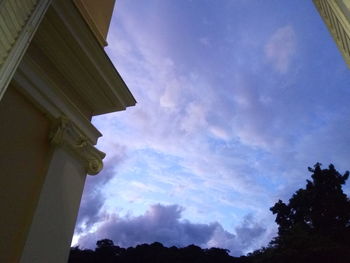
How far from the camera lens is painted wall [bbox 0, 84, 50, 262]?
2.60m

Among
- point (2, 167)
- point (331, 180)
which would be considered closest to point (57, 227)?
point (2, 167)

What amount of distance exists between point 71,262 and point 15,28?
45.9 m

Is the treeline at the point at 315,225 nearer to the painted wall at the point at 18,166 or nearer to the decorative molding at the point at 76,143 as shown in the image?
the decorative molding at the point at 76,143

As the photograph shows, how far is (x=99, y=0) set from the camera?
455 cm

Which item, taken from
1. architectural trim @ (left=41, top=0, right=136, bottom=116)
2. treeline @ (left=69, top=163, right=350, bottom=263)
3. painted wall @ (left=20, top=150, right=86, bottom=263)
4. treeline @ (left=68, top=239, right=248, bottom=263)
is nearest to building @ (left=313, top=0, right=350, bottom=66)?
architectural trim @ (left=41, top=0, right=136, bottom=116)

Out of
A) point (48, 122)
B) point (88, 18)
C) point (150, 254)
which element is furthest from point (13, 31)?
point (150, 254)

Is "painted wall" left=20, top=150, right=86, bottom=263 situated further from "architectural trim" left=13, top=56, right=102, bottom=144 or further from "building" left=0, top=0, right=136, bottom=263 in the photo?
"architectural trim" left=13, top=56, right=102, bottom=144

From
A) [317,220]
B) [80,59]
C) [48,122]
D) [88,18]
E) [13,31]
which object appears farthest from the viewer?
[317,220]

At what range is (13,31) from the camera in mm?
1998

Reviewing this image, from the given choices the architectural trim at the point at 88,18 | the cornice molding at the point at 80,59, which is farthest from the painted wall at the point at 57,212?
the architectural trim at the point at 88,18

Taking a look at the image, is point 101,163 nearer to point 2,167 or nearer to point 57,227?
point 57,227

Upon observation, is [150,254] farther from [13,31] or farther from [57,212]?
[13,31]

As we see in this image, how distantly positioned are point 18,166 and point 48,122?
24.9 inches

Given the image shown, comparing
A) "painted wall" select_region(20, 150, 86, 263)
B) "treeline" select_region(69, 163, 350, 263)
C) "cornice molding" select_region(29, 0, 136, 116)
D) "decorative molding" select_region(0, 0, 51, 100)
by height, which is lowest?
"painted wall" select_region(20, 150, 86, 263)
